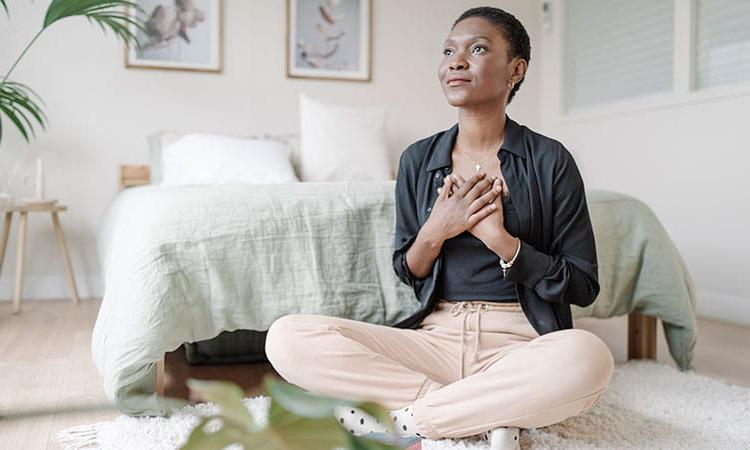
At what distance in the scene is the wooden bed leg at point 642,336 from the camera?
2297 millimetres

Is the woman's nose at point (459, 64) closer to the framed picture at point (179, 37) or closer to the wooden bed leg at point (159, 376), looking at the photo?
the wooden bed leg at point (159, 376)

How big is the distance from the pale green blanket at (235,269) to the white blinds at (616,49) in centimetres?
221

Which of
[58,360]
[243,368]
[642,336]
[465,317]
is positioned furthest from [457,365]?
[58,360]

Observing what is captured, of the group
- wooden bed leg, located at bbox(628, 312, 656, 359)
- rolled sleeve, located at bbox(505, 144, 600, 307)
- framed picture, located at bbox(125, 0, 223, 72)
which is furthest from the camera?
framed picture, located at bbox(125, 0, 223, 72)

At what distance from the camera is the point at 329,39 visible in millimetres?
4008

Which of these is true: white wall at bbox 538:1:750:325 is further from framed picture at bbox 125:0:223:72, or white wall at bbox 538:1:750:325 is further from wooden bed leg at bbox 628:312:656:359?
framed picture at bbox 125:0:223:72

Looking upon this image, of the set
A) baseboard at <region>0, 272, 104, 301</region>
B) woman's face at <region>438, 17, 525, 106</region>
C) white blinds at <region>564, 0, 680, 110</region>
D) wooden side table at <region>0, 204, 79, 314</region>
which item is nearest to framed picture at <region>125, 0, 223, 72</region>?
wooden side table at <region>0, 204, 79, 314</region>

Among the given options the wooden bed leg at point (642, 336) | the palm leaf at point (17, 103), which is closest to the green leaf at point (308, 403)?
the palm leaf at point (17, 103)

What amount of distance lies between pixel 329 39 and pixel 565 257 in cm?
288

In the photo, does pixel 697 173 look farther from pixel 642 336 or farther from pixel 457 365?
pixel 457 365

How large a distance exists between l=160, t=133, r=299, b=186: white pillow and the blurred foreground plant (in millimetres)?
2974

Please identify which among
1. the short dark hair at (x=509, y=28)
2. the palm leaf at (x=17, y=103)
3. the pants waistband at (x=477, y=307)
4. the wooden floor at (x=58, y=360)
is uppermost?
the short dark hair at (x=509, y=28)

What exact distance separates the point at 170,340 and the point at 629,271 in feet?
4.58

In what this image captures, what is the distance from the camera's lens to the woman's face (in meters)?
1.47
